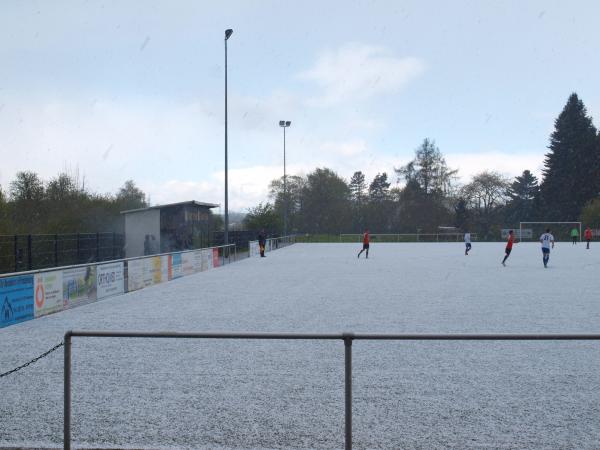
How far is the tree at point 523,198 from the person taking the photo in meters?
86.4

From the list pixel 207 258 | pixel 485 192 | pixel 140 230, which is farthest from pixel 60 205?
pixel 485 192

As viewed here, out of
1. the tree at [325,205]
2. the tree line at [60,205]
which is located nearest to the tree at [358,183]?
the tree at [325,205]

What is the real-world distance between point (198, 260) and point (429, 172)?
64812 mm

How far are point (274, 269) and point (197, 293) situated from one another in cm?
1036

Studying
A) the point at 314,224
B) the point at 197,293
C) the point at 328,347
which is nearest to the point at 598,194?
the point at 314,224

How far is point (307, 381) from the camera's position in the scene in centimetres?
702

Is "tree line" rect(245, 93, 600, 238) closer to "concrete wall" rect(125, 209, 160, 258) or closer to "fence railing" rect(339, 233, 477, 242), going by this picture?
"fence railing" rect(339, 233, 477, 242)

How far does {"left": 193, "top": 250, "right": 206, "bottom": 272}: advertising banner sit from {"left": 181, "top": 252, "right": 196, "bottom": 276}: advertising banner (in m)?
0.42

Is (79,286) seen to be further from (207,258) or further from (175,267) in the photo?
(207,258)

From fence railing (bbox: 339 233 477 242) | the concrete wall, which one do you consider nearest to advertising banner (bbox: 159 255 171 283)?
the concrete wall

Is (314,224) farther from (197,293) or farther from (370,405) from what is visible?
(370,405)

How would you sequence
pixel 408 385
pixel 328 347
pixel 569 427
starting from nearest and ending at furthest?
1. pixel 569 427
2. pixel 408 385
3. pixel 328 347

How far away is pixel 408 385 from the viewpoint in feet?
22.4

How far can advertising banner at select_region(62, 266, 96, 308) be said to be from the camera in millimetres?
14031
